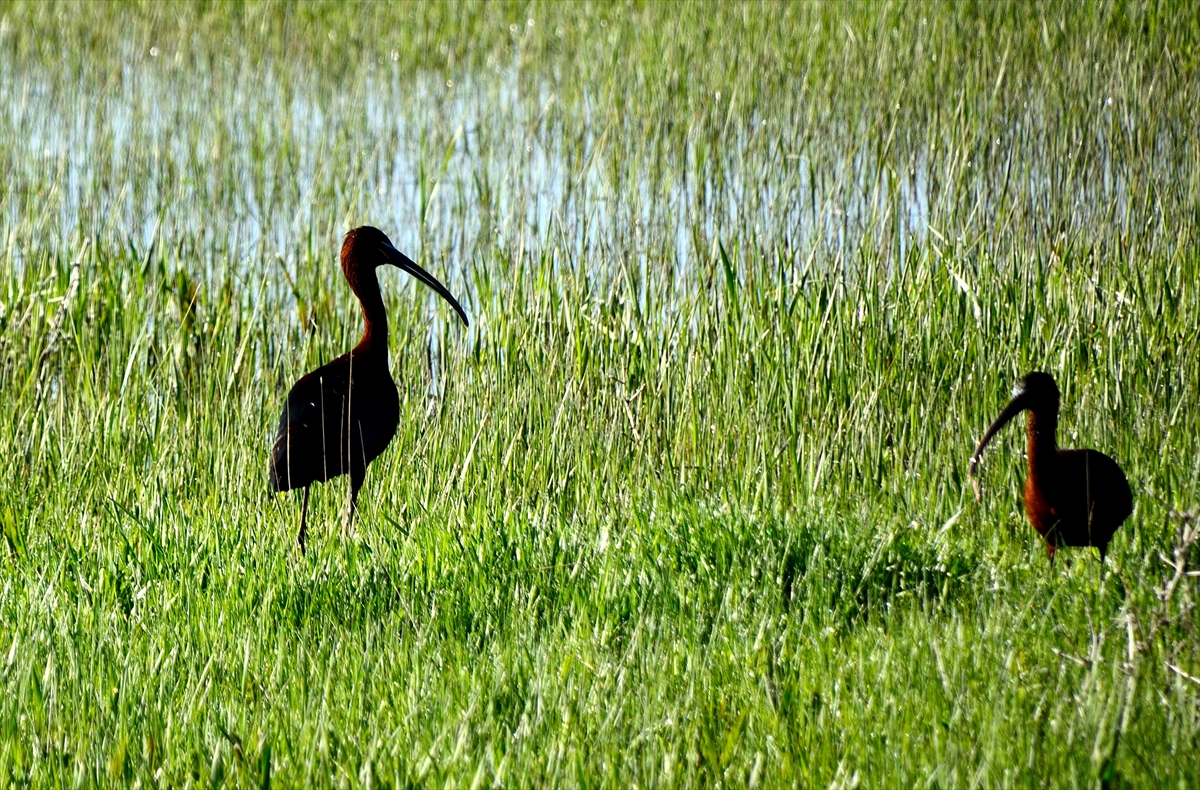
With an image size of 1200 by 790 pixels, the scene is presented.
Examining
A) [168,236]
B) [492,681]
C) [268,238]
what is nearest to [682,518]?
[492,681]

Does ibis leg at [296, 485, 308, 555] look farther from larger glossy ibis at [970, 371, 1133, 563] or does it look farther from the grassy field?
larger glossy ibis at [970, 371, 1133, 563]

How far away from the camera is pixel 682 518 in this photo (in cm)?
344

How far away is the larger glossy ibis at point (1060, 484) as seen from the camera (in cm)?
317

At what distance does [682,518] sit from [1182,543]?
4.29 ft

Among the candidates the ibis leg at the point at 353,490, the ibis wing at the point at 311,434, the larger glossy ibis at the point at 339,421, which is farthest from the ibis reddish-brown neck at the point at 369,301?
the ibis leg at the point at 353,490

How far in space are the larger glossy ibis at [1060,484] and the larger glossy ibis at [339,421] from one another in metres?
1.70

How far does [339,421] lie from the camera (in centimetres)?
382

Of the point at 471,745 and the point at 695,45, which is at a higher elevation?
the point at 695,45

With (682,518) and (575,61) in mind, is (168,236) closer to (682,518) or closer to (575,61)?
(575,61)

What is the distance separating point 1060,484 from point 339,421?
1980 mm

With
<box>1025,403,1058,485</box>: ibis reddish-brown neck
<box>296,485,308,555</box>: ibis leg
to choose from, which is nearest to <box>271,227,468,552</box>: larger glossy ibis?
<box>296,485,308,555</box>: ibis leg

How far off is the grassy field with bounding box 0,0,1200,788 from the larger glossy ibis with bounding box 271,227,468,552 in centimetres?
16

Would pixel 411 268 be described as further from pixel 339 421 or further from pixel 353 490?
pixel 353 490

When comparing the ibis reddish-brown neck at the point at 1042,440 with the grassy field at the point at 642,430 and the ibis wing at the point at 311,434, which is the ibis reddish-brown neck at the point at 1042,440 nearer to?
the grassy field at the point at 642,430
